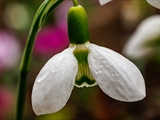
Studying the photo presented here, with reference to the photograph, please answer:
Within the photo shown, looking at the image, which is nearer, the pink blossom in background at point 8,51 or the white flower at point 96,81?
the white flower at point 96,81

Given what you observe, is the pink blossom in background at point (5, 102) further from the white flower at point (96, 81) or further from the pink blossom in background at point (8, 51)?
the white flower at point (96, 81)

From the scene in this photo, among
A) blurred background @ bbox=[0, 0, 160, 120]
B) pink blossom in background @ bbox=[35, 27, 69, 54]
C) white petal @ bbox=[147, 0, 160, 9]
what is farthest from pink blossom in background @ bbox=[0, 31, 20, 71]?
white petal @ bbox=[147, 0, 160, 9]

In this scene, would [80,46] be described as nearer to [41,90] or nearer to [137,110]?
[41,90]

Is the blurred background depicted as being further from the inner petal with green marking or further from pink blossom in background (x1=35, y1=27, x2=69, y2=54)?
the inner petal with green marking

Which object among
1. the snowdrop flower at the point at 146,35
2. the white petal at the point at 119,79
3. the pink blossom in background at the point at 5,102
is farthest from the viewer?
the pink blossom in background at the point at 5,102

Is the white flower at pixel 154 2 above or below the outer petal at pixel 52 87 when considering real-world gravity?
above

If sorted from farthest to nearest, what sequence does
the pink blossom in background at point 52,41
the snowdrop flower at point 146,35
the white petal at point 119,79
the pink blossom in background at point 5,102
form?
the pink blossom in background at point 52,41 → the pink blossom in background at point 5,102 → the snowdrop flower at point 146,35 → the white petal at point 119,79

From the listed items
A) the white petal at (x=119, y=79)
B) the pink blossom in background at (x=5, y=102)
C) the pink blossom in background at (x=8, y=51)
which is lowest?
the pink blossom in background at (x=5, y=102)

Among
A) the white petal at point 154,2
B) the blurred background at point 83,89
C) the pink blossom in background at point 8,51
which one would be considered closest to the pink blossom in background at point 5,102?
the blurred background at point 83,89
